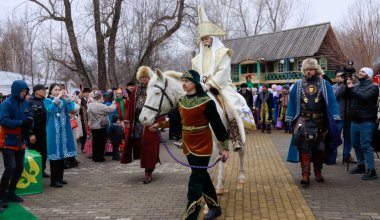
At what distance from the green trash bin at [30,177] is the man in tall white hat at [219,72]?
319 centimetres

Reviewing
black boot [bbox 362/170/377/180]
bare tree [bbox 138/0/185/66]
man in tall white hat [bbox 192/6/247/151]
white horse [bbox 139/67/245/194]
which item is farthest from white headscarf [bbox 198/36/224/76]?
bare tree [bbox 138/0/185/66]

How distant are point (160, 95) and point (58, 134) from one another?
2669mm

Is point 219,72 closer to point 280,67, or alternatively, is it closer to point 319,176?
point 319,176

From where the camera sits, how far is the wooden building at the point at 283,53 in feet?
114

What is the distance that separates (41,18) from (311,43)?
2480 cm

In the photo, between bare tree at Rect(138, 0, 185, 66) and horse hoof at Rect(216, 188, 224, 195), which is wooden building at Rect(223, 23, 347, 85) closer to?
bare tree at Rect(138, 0, 185, 66)

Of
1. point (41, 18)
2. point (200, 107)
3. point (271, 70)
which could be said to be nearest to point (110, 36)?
point (41, 18)

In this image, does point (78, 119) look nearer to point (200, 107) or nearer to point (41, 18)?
point (200, 107)

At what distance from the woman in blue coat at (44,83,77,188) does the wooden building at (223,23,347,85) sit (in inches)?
1091

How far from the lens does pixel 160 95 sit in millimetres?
5367

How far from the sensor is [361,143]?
7.22m

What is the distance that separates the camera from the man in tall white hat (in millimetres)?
5973

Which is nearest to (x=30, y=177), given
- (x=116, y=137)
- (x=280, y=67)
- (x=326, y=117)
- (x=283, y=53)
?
(x=116, y=137)

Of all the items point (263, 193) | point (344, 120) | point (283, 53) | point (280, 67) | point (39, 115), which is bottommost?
point (263, 193)
